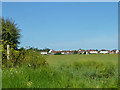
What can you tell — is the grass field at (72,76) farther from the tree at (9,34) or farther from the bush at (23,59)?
the tree at (9,34)

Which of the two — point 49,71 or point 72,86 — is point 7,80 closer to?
point 49,71

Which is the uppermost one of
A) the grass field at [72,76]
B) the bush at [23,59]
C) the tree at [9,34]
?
the tree at [9,34]

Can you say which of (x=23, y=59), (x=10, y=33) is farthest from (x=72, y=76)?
(x=10, y=33)

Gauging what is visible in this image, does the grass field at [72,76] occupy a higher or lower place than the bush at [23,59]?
lower

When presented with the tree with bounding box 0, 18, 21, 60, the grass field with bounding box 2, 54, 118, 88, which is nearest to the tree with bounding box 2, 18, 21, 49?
the tree with bounding box 0, 18, 21, 60

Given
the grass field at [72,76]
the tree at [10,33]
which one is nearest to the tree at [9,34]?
the tree at [10,33]

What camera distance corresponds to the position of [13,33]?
1112 cm

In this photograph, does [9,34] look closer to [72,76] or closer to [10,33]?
[10,33]

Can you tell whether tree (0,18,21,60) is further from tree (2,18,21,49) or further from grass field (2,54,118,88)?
grass field (2,54,118,88)

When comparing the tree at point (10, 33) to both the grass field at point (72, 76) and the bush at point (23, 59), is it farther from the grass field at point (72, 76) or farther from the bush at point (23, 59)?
the grass field at point (72, 76)

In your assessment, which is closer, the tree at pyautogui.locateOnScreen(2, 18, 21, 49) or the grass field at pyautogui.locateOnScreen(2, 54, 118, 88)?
the grass field at pyautogui.locateOnScreen(2, 54, 118, 88)

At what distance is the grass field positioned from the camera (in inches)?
251

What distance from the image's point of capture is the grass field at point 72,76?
6.38m

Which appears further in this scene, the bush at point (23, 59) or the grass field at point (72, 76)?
the bush at point (23, 59)
